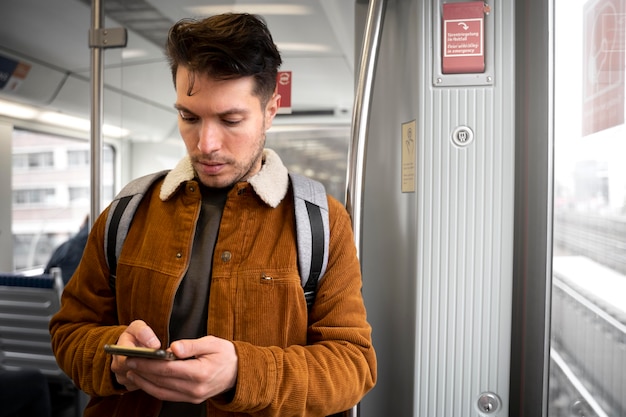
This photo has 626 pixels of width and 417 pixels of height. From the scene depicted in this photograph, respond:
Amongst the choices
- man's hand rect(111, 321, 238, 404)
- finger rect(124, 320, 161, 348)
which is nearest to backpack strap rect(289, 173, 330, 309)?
man's hand rect(111, 321, 238, 404)

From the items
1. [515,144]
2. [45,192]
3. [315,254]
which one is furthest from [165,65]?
[45,192]

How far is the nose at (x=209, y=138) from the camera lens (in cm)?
129

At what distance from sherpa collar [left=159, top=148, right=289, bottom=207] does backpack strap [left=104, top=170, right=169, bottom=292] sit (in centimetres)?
9

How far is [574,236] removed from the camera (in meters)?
1.75

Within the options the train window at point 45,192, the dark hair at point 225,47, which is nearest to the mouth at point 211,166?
the dark hair at point 225,47

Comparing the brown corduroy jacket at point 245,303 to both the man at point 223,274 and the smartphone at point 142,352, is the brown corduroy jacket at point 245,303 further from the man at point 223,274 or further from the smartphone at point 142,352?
the smartphone at point 142,352

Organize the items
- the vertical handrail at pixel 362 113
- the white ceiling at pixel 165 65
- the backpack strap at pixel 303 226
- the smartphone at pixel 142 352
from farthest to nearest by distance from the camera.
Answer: the white ceiling at pixel 165 65 < the vertical handrail at pixel 362 113 < the backpack strap at pixel 303 226 < the smartphone at pixel 142 352

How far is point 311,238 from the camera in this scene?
53.2 inches

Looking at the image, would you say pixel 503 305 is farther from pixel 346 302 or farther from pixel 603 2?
pixel 603 2

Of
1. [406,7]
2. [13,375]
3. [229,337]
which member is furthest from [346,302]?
[13,375]

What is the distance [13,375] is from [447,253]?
267cm

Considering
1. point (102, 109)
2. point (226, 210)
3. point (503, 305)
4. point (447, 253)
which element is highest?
point (102, 109)

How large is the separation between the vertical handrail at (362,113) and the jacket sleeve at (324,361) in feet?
1.08

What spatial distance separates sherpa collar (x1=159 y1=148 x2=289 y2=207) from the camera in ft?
4.49
